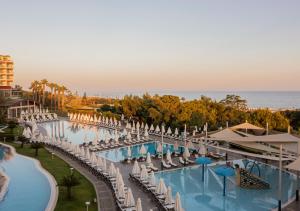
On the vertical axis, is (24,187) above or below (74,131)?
below

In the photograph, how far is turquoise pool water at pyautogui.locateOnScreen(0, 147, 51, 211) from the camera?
14750 mm

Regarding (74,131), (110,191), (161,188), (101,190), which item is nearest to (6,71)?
(74,131)

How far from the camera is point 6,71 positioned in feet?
216

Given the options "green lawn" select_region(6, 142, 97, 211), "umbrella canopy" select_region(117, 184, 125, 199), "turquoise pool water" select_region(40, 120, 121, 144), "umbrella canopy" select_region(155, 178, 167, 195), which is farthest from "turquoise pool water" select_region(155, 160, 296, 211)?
"turquoise pool water" select_region(40, 120, 121, 144)

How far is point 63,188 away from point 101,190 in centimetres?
195

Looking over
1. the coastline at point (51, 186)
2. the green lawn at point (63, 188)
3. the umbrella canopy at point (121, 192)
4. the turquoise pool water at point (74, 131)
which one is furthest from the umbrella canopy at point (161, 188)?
the turquoise pool water at point (74, 131)

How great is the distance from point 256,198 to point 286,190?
2.19m

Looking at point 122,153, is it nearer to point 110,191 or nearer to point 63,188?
point 110,191

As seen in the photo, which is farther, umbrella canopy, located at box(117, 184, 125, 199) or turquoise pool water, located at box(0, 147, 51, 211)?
turquoise pool water, located at box(0, 147, 51, 211)

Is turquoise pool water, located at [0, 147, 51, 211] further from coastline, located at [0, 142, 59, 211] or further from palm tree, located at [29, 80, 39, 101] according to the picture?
palm tree, located at [29, 80, 39, 101]

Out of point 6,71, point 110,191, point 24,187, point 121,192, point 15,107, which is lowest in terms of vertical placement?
point 24,187

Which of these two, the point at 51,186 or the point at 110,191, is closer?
the point at 110,191

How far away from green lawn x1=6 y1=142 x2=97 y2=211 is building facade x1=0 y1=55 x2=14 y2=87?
148 feet

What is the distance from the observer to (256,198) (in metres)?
16.1
